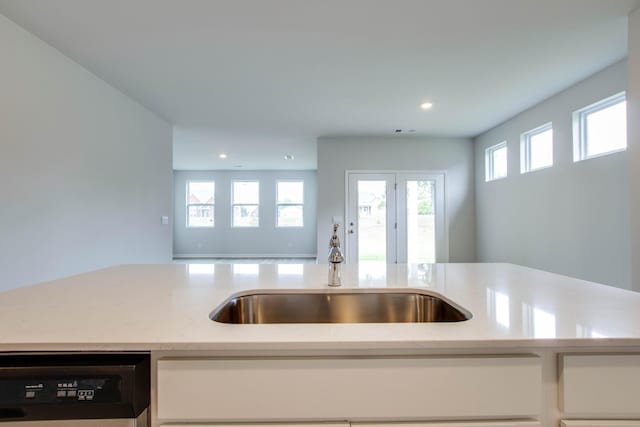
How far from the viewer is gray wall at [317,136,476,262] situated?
551 cm

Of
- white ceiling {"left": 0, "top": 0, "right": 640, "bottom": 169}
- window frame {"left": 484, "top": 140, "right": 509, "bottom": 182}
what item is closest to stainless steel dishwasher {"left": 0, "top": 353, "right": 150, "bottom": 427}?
white ceiling {"left": 0, "top": 0, "right": 640, "bottom": 169}

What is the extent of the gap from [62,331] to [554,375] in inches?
43.3

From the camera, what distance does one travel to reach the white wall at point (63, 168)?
226 centimetres

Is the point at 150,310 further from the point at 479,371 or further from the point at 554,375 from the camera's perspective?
the point at 554,375

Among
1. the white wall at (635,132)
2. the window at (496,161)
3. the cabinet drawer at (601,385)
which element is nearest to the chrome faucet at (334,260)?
the cabinet drawer at (601,385)

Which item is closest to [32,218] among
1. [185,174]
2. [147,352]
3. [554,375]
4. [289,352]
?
[147,352]

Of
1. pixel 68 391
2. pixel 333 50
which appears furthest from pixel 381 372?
pixel 333 50

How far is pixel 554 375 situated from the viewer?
68 centimetres

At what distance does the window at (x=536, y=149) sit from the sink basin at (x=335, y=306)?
12.0 feet

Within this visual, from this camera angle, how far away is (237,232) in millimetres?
8883

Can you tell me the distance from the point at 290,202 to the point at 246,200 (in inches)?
50.4

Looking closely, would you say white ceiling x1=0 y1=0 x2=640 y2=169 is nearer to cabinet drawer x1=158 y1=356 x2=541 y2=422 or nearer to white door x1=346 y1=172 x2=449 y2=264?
white door x1=346 y1=172 x2=449 y2=264

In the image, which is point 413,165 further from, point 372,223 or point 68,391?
point 68,391

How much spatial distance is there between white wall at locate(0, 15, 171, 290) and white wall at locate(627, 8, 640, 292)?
4.43 metres
